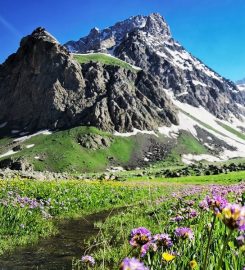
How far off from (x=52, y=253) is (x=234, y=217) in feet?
39.5

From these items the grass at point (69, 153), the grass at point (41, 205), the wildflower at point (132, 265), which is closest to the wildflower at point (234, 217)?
the wildflower at point (132, 265)

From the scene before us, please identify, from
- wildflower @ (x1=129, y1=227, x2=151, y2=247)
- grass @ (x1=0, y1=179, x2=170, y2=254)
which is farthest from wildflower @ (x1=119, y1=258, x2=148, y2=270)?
grass @ (x1=0, y1=179, x2=170, y2=254)

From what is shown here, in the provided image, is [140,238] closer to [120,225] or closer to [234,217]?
[234,217]

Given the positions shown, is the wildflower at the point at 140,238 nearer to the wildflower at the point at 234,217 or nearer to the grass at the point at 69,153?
the wildflower at the point at 234,217

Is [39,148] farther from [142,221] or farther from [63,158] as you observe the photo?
[142,221]

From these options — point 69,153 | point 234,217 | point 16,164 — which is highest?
point 69,153

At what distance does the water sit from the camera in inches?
480

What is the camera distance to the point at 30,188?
27547mm

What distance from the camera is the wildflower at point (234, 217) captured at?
295 centimetres

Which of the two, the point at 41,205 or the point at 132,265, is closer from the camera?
the point at 132,265

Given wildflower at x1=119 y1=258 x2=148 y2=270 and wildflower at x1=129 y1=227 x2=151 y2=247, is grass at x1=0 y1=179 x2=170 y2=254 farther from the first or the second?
wildflower at x1=119 y1=258 x2=148 y2=270

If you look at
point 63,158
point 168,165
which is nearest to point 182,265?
point 63,158

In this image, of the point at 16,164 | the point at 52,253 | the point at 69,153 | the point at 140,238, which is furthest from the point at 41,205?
the point at 69,153

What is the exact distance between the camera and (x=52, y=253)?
14.0 meters
